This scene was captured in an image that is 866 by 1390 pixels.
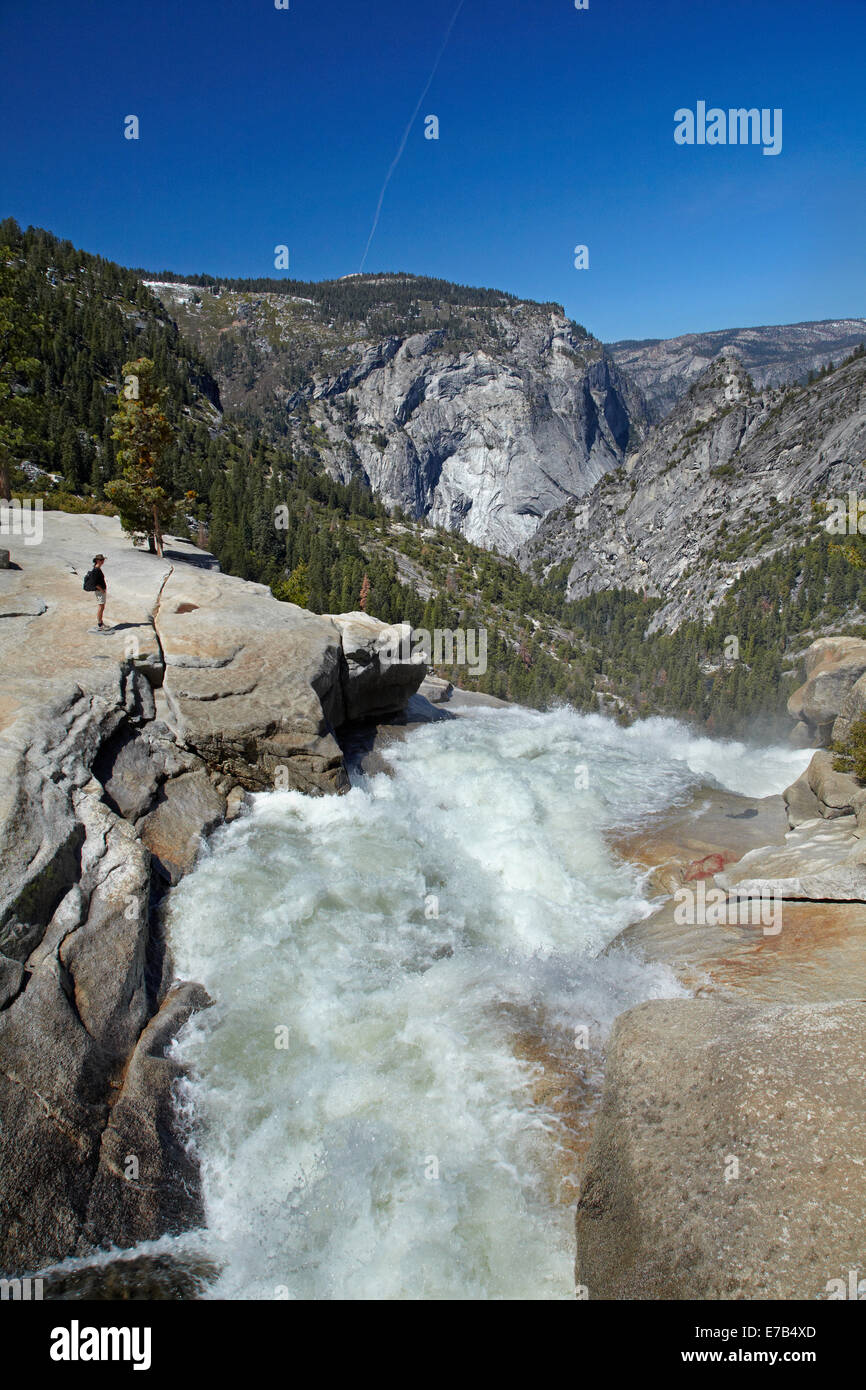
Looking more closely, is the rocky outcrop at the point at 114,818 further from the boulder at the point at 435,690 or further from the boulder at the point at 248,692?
the boulder at the point at 435,690

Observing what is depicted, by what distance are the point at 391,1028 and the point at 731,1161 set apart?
600 centimetres

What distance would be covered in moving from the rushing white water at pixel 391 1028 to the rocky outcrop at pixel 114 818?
0.84 metres

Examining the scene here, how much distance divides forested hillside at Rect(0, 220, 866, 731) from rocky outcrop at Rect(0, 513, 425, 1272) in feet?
52.2

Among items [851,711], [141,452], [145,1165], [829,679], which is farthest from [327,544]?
[145,1165]

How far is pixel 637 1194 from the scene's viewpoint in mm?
7672

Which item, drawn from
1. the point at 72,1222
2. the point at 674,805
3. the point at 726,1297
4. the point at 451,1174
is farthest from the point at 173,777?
the point at 674,805

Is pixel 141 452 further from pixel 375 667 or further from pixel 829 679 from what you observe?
pixel 829 679

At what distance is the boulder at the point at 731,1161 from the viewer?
21.1 feet

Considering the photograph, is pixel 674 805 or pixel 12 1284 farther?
pixel 674 805

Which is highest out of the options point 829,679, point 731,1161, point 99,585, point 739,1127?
point 99,585

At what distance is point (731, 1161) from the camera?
7309 millimetres

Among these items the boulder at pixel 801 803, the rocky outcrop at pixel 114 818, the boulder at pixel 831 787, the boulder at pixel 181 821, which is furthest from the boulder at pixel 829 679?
the boulder at pixel 181 821

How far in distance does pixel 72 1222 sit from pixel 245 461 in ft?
390
